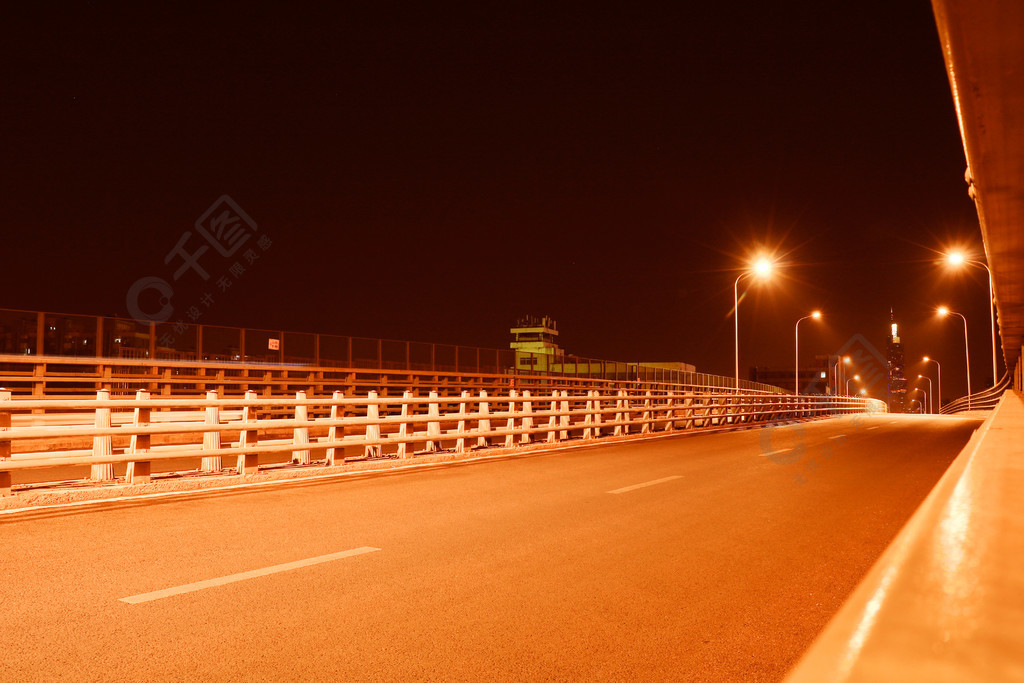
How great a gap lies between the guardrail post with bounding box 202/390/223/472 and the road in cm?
132

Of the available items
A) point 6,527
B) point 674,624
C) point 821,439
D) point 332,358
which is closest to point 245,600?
point 674,624

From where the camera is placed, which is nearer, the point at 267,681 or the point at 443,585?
the point at 267,681

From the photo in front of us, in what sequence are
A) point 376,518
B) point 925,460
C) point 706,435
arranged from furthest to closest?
1. point 706,435
2. point 925,460
3. point 376,518

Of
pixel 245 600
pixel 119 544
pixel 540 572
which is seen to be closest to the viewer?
pixel 245 600

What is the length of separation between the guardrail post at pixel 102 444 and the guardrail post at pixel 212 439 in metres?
1.23

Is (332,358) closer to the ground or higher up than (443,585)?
higher up

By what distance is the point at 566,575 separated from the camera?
5.89 m

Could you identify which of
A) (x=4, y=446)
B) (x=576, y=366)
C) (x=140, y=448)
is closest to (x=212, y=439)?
(x=140, y=448)

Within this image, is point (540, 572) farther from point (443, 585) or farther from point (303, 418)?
point (303, 418)

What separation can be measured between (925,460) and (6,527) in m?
14.1

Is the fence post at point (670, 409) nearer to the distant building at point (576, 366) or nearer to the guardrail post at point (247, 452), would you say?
the distant building at point (576, 366)

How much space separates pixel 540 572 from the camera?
5.97 m

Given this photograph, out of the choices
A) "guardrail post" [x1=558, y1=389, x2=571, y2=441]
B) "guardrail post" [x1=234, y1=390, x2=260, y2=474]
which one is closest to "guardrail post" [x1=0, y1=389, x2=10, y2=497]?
"guardrail post" [x1=234, y1=390, x2=260, y2=474]

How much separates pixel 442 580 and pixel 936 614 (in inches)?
201
